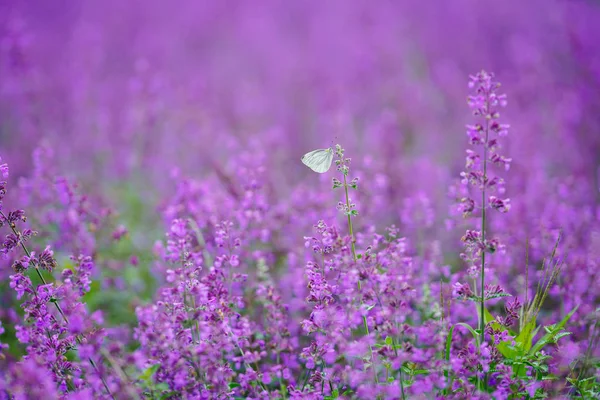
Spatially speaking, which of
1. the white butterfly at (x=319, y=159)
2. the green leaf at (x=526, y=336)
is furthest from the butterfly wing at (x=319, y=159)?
the green leaf at (x=526, y=336)

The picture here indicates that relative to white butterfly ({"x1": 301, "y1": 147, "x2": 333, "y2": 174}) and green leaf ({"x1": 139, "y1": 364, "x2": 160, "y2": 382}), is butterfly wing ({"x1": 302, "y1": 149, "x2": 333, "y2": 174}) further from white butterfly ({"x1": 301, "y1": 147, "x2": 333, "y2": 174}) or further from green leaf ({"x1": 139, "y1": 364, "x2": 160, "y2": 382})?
green leaf ({"x1": 139, "y1": 364, "x2": 160, "y2": 382})

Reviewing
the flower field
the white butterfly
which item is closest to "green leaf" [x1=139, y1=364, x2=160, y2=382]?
the flower field

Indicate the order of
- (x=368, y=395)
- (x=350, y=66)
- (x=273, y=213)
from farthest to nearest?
1. (x=350, y=66)
2. (x=273, y=213)
3. (x=368, y=395)

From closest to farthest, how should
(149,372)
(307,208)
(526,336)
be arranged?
(526,336)
(149,372)
(307,208)

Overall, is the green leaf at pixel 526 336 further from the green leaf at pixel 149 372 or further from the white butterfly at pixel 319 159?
the green leaf at pixel 149 372

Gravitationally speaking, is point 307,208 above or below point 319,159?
above

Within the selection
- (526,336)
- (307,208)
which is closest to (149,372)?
(526,336)

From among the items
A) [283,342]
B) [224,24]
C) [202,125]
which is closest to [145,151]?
[202,125]

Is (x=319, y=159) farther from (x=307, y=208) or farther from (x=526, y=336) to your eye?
(x=307, y=208)

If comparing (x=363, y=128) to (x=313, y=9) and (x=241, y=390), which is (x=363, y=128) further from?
(x=313, y=9)
